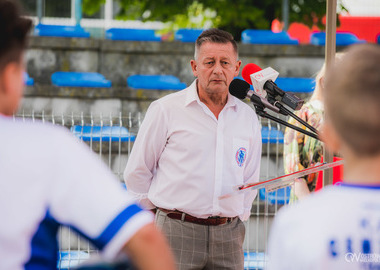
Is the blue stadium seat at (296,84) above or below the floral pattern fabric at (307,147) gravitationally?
above

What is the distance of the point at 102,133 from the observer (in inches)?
224

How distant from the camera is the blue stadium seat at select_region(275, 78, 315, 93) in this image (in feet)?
26.3

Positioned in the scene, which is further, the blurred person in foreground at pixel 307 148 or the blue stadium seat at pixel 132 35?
the blue stadium seat at pixel 132 35

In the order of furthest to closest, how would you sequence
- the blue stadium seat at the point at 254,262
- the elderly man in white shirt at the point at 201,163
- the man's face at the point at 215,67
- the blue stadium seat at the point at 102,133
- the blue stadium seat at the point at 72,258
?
the blue stadium seat at the point at 102,133 → the blue stadium seat at the point at 254,262 → the blue stadium seat at the point at 72,258 → the man's face at the point at 215,67 → the elderly man in white shirt at the point at 201,163

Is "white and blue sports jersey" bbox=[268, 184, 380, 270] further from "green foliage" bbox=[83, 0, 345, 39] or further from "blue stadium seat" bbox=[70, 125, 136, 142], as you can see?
"green foliage" bbox=[83, 0, 345, 39]

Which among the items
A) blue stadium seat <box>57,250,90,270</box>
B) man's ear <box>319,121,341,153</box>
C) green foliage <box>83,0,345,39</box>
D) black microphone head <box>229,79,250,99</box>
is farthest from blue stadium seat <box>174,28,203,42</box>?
man's ear <box>319,121,341,153</box>

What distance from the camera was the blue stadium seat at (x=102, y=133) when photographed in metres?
5.61

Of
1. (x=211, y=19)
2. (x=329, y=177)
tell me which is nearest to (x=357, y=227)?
(x=329, y=177)

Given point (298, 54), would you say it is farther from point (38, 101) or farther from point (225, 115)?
point (225, 115)

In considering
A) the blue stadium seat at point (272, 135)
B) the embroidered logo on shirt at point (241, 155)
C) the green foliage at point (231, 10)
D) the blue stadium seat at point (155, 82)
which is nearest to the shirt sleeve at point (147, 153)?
the embroidered logo on shirt at point (241, 155)

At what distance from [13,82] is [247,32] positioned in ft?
27.0

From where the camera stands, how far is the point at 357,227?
1.37 metres

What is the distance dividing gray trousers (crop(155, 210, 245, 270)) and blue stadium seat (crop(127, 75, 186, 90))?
471 centimetres

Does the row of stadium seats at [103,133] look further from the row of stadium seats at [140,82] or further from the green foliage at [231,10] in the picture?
the green foliage at [231,10]
